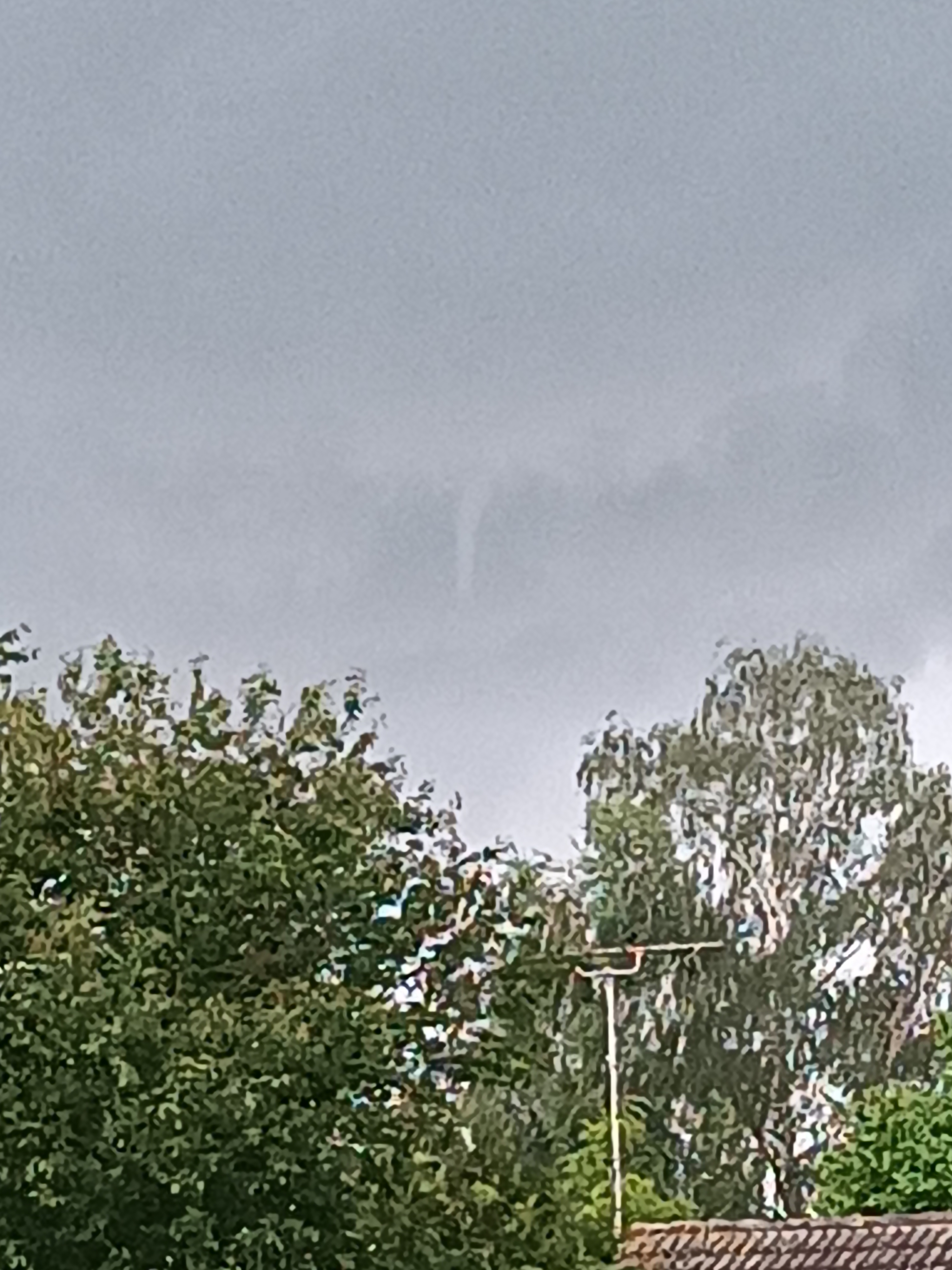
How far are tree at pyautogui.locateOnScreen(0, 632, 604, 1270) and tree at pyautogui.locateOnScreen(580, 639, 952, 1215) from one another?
14.3m

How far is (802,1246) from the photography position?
22969mm

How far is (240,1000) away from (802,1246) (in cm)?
835

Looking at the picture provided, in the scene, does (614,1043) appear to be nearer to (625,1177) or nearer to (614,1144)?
(614,1144)

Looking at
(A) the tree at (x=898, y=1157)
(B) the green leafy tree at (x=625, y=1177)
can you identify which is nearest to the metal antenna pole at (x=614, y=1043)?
(B) the green leafy tree at (x=625, y=1177)

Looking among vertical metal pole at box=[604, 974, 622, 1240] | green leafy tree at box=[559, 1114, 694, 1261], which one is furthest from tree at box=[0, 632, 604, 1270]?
green leafy tree at box=[559, 1114, 694, 1261]

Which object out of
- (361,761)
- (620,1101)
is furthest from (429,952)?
(620,1101)

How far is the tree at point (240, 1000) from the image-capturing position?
16000 millimetres

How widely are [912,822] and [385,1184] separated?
18.3m

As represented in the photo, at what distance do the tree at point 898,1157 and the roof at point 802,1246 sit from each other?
658 centimetres

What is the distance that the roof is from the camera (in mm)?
22250

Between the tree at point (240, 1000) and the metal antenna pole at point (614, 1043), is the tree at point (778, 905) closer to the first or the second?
the metal antenna pole at point (614, 1043)

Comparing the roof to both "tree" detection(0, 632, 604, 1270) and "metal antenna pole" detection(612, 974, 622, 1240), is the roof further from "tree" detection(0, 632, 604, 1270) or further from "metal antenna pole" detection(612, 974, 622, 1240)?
"tree" detection(0, 632, 604, 1270)

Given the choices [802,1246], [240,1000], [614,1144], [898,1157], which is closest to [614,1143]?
[614,1144]

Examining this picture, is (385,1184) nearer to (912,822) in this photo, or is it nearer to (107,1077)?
(107,1077)
